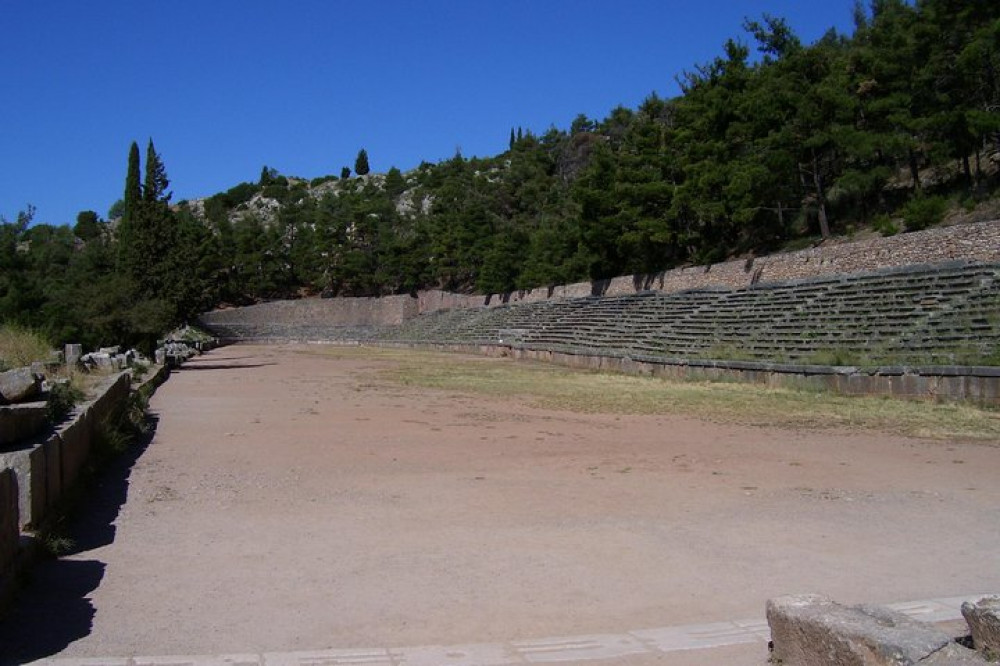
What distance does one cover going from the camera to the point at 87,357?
69.5ft

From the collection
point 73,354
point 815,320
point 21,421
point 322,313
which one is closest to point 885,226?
point 815,320

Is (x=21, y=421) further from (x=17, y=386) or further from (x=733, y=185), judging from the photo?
(x=733, y=185)

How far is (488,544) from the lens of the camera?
7145mm

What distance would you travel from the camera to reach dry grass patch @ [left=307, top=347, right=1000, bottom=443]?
51.3ft

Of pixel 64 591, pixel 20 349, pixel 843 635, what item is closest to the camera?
pixel 843 635

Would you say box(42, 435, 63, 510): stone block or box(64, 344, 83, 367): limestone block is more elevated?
box(64, 344, 83, 367): limestone block

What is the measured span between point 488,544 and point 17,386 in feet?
15.9

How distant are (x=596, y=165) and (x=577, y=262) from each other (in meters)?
7.51

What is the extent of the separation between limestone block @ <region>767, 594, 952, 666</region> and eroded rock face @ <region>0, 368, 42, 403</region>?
6.98m

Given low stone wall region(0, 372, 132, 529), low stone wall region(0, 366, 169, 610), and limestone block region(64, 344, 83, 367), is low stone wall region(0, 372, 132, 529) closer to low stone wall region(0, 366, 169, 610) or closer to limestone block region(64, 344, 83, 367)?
low stone wall region(0, 366, 169, 610)

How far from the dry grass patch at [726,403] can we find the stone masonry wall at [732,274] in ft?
27.4

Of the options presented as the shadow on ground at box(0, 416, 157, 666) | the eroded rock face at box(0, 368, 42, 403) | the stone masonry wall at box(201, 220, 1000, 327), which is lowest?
the shadow on ground at box(0, 416, 157, 666)

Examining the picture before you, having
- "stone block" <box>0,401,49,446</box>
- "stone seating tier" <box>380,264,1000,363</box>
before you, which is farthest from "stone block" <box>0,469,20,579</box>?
"stone seating tier" <box>380,264,1000,363</box>

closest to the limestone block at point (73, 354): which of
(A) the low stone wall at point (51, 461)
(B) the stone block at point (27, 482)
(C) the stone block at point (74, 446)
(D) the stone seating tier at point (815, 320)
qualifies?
(A) the low stone wall at point (51, 461)
